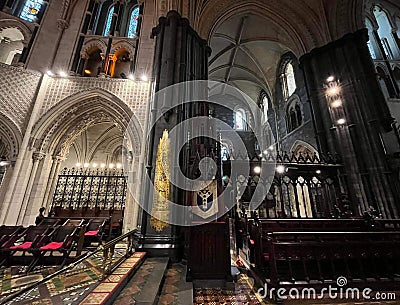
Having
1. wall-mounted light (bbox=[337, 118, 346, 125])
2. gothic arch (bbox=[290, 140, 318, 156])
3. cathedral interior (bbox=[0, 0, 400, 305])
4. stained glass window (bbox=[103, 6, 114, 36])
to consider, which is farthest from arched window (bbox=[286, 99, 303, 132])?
stained glass window (bbox=[103, 6, 114, 36])

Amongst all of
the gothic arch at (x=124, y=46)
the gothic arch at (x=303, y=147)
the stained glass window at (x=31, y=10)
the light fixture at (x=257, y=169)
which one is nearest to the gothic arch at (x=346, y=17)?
the gothic arch at (x=303, y=147)

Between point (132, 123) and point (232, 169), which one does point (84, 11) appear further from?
point (232, 169)

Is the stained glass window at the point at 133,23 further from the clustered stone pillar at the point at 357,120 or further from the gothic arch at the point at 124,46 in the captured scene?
the clustered stone pillar at the point at 357,120

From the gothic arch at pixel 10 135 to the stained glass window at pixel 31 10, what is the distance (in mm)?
5507

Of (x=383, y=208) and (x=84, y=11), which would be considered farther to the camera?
(x=84, y=11)

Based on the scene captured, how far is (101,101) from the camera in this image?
26.2 feet

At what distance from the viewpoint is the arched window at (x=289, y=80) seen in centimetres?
1288

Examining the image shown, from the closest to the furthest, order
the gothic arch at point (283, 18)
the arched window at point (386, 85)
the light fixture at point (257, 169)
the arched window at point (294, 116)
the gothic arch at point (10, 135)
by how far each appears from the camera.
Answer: the gothic arch at point (10, 135) → the light fixture at point (257, 169) → the gothic arch at point (283, 18) → the arched window at point (386, 85) → the arched window at point (294, 116)

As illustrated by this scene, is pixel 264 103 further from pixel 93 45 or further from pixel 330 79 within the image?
pixel 93 45

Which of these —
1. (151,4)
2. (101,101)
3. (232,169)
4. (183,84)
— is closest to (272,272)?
(232,169)

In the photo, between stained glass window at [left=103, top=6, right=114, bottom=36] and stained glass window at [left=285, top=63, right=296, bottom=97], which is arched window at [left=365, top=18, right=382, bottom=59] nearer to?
stained glass window at [left=285, top=63, right=296, bottom=97]

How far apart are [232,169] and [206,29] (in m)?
7.49

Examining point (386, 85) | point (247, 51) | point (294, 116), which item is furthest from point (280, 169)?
point (247, 51)

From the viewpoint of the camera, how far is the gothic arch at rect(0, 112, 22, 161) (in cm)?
671
